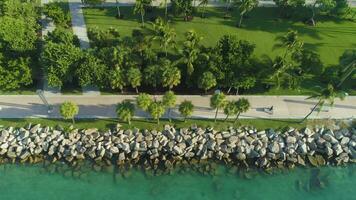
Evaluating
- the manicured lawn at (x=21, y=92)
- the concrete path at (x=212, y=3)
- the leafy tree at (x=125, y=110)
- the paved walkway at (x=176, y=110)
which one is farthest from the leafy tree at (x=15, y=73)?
the concrete path at (x=212, y=3)

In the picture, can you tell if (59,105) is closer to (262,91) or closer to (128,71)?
(128,71)

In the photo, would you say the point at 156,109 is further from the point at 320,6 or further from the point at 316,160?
Result: the point at 320,6

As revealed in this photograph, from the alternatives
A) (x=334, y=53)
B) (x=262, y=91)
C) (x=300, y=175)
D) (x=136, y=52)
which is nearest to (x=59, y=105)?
(x=136, y=52)

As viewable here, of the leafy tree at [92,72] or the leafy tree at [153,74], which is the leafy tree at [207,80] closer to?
the leafy tree at [153,74]

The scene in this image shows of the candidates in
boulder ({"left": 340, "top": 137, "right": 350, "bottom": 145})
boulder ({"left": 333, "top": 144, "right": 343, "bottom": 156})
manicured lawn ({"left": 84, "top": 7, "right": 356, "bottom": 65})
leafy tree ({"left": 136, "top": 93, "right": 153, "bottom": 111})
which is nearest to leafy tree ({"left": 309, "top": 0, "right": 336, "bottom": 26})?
manicured lawn ({"left": 84, "top": 7, "right": 356, "bottom": 65})

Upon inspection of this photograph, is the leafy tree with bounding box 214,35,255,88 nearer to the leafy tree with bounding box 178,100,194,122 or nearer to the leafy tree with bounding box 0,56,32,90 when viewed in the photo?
the leafy tree with bounding box 178,100,194,122

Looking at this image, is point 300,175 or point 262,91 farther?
point 262,91
